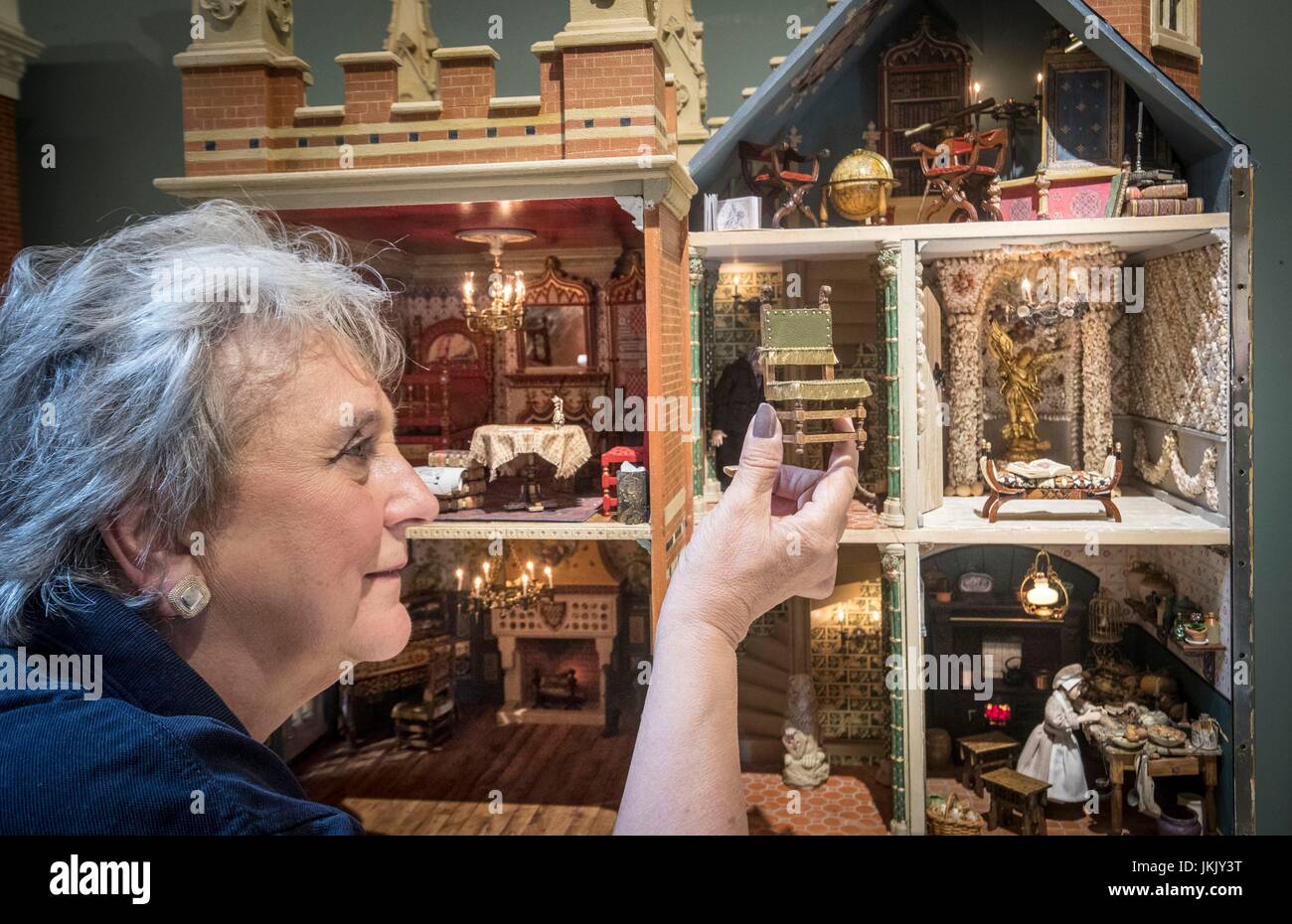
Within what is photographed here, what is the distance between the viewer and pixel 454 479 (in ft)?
14.5

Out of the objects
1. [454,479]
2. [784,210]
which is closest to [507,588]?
[454,479]

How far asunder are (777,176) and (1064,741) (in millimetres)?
3070

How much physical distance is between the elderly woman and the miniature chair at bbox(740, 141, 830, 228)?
2.73 metres

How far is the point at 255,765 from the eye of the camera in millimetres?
1442

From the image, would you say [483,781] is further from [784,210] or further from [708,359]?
[784,210]

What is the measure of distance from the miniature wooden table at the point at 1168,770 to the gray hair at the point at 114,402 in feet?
14.0

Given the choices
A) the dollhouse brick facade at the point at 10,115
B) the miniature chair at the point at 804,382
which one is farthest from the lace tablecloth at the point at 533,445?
the dollhouse brick facade at the point at 10,115

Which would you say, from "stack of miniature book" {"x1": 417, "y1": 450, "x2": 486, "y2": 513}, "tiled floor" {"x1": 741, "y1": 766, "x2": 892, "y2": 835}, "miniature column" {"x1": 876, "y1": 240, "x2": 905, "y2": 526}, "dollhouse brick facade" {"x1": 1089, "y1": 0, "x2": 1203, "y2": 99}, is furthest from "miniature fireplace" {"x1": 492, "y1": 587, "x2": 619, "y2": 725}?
"dollhouse brick facade" {"x1": 1089, "y1": 0, "x2": 1203, "y2": 99}

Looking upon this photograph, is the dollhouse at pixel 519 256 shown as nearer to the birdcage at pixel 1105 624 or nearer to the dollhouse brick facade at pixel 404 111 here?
the dollhouse brick facade at pixel 404 111

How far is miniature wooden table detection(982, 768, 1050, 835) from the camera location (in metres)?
4.53

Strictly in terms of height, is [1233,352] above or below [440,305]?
below

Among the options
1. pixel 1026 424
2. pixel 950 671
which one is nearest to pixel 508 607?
pixel 950 671
